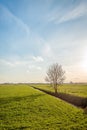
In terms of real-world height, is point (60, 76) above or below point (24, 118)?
above

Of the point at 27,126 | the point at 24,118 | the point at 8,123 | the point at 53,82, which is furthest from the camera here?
the point at 53,82

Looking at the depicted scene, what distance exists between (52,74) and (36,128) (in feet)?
188

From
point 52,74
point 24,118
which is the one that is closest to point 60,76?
point 52,74

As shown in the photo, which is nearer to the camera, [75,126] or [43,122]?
[75,126]

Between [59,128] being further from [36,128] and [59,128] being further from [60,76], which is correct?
[60,76]

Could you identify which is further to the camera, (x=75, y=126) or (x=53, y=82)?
(x=53, y=82)

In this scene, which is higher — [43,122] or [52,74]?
[52,74]

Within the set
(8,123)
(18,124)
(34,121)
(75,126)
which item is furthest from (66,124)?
(8,123)

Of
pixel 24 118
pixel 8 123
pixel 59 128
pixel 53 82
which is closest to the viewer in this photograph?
pixel 59 128

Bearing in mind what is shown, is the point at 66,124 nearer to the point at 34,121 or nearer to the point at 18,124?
the point at 34,121

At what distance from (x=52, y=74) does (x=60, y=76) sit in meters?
3.70

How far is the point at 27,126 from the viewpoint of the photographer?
658 inches

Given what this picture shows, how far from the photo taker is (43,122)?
18.1m

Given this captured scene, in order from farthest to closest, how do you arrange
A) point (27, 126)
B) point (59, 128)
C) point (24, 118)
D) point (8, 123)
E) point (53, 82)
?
point (53, 82) < point (24, 118) < point (8, 123) < point (27, 126) < point (59, 128)
